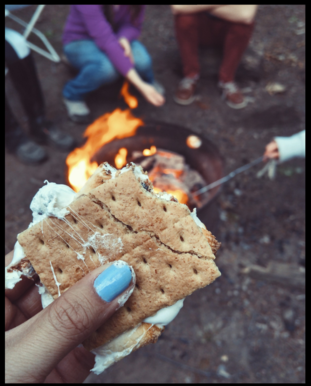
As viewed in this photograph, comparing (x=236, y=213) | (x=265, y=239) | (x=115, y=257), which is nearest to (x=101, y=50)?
(x=236, y=213)

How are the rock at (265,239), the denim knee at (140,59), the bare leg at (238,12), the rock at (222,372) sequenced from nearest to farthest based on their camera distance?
the rock at (222,372)
the rock at (265,239)
the bare leg at (238,12)
the denim knee at (140,59)

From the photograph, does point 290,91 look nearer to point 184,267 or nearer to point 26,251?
point 184,267

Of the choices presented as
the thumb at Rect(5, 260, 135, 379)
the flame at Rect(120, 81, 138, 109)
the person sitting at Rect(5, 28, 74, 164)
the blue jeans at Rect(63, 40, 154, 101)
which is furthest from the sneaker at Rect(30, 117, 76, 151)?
the thumb at Rect(5, 260, 135, 379)

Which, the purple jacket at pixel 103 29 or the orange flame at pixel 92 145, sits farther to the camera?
the purple jacket at pixel 103 29

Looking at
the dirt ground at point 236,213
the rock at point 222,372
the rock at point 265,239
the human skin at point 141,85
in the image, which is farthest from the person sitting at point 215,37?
the rock at point 222,372

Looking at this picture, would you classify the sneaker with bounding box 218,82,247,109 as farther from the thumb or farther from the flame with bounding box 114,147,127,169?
the thumb

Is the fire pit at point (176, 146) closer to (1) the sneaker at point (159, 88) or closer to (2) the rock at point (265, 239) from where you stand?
(2) the rock at point (265, 239)

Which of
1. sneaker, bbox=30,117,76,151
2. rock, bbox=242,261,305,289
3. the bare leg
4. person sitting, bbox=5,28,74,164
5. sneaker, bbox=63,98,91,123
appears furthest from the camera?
sneaker, bbox=63,98,91,123
